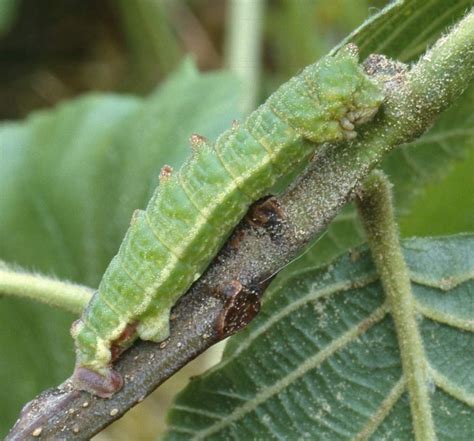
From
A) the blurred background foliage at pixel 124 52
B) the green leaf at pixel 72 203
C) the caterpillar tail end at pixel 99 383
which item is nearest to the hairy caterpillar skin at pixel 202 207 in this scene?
the caterpillar tail end at pixel 99 383

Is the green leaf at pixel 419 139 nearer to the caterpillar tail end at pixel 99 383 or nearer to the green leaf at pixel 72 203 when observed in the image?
the green leaf at pixel 72 203

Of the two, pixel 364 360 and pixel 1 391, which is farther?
pixel 1 391

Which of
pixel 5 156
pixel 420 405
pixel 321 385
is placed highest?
pixel 5 156

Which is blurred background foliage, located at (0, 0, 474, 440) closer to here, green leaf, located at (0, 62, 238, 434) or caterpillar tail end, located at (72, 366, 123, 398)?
green leaf, located at (0, 62, 238, 434)

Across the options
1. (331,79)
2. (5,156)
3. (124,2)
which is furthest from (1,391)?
(124,2)

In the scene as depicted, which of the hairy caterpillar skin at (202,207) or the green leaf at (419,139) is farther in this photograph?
the green leaf at (419,139)

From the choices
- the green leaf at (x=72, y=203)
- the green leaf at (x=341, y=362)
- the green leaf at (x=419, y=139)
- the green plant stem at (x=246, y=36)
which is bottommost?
the green leaf at (x=341, y=362)

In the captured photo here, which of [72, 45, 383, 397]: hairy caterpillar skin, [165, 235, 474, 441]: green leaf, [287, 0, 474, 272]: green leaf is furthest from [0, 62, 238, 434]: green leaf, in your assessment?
[72, 45, 383, 397]: hairy caterpillar skin

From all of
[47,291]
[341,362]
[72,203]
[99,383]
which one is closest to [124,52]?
→ [72,203]

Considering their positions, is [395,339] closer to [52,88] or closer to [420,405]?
[420,405]
